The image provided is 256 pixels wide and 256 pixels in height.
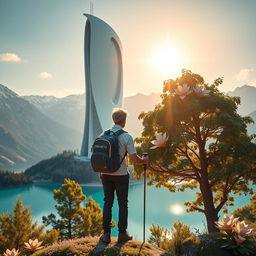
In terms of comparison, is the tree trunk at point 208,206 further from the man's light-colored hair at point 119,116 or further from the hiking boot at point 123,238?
the man's light-colored hair at point 119,116

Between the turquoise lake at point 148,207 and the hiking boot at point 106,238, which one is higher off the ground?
the turquoise lake at point 148,207

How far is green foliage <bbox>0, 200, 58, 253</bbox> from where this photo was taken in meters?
13.0

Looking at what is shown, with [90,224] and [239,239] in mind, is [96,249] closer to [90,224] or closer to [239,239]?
[239,239]

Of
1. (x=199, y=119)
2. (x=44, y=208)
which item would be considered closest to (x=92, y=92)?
(x=44, y=208)

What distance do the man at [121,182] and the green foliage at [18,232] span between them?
1043cm

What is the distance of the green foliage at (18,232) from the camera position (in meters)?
13.0

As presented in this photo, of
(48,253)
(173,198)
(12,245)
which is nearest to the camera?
(48,253)

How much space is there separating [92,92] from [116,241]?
63.5 metres

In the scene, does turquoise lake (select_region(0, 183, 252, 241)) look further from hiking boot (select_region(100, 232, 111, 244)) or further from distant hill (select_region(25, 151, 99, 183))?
hiking boot (select_region(100, 232, 111, 244))

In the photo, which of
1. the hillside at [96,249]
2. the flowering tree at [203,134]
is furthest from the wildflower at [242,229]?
the flowering tree at [203,134]

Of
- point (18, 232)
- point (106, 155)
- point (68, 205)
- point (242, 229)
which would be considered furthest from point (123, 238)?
point (68, 205)

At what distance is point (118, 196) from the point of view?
3904mm

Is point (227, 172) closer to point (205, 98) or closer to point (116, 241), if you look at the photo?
point (205, 98)

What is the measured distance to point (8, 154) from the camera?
180m
